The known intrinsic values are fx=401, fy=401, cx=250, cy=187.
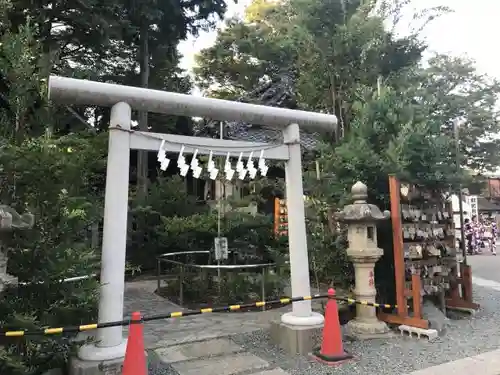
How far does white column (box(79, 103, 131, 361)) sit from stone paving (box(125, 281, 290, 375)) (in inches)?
38.7

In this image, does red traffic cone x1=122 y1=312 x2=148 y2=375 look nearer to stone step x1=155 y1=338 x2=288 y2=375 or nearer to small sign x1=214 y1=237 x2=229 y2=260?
stone step x1=155 y1=338 x2=288 y2=375

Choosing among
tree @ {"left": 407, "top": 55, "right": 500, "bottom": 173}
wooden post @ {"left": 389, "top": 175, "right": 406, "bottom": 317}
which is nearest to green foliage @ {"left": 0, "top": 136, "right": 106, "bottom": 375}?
wooden post @ {"left": 389, "top": 175, "right": 406, "bottom": 317}

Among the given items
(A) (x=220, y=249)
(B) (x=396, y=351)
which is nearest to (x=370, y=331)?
(B) (x=396, y=351)

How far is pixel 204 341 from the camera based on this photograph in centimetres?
564

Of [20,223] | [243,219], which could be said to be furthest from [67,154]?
[243,219]

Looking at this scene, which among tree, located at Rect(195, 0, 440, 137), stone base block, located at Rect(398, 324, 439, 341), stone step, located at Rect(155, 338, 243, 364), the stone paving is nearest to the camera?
the stone paving

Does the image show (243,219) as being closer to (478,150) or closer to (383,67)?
(383,67)

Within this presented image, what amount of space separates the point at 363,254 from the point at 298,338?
5.51 ft

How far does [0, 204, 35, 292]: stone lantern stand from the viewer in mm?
3396

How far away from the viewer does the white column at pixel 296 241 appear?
5289 millimetres

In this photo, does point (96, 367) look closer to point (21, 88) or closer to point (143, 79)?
point (21, 88)

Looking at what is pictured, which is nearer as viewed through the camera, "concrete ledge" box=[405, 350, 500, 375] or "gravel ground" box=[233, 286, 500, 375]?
"concrete ledge" box=[405, 350, 500, 375]

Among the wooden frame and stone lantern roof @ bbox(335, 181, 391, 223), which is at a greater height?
stone lantern roof @ bbox(335, 181, 391, 223)

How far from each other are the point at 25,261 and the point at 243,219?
633cm
